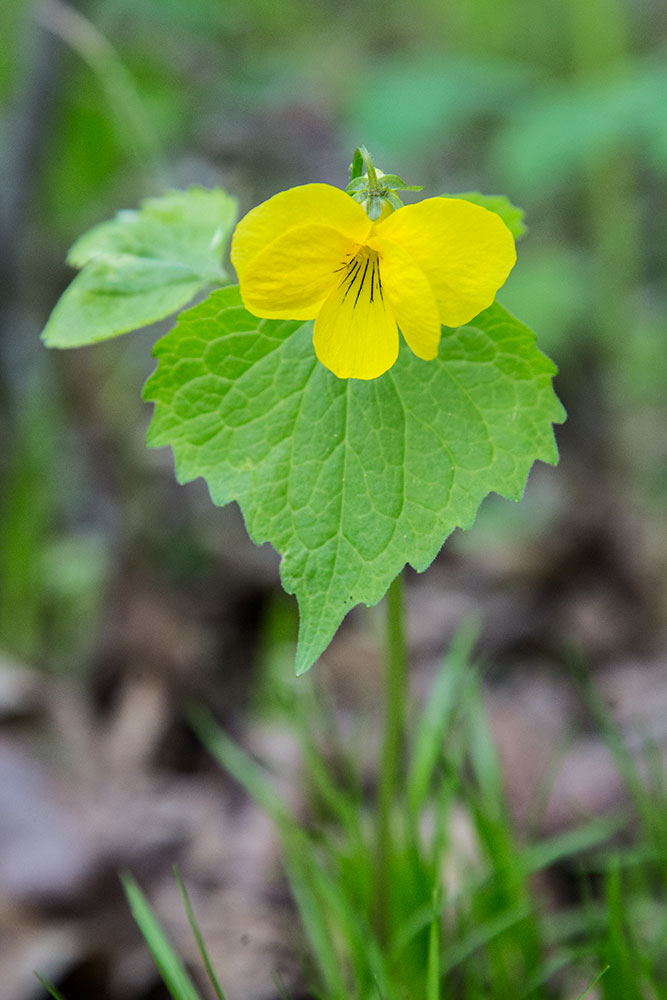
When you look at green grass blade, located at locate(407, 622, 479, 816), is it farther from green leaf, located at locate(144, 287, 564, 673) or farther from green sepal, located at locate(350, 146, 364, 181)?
green sepal, located at locate(350, 146, 364, 181)

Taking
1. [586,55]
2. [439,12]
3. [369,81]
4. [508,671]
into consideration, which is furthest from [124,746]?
[439,12]

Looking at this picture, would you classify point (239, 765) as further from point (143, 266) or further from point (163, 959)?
point (143, 266)

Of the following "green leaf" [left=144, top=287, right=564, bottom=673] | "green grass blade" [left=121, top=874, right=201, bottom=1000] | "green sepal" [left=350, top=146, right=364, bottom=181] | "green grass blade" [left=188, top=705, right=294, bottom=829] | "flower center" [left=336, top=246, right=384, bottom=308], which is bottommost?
"green grass blade" [left=121, top=874, right=201, bottom=1000]

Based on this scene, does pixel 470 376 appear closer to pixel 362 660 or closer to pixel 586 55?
pixel 362 660

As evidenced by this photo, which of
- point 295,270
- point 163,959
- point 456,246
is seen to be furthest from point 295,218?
point 163,959

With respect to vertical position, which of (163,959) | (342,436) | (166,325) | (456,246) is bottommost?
(163,959)

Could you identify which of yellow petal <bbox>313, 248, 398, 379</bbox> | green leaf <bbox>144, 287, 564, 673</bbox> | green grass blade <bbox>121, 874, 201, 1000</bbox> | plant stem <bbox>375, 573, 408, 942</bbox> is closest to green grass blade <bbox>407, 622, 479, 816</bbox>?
plant stem <bbox>375, 573, 408, 942</bbox>

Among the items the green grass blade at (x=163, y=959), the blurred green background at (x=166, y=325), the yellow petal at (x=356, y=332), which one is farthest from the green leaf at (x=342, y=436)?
the blurred green background at (x=166, y=325)

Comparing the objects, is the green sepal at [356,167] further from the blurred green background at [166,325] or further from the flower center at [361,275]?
the blurred green background at [166,325]
